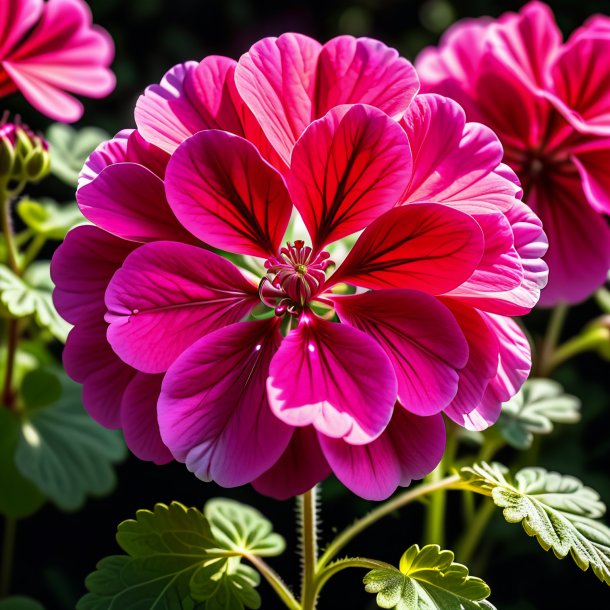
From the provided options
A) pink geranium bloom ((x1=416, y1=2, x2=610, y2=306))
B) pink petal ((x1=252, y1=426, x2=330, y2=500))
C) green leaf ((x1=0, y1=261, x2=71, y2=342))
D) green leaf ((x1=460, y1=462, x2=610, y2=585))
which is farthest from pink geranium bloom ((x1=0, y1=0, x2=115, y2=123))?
green leaf ((x1=460, y1=462, x2=610, y2=585))

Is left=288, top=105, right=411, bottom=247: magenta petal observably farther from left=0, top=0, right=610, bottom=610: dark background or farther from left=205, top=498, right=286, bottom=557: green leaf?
left=0, top=0, right=610, bottom=610: dark background

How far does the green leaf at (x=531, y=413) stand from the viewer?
0.91m

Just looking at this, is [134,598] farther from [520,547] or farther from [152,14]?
[152,14]

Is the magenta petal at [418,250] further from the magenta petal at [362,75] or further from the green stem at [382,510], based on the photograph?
the green stem at [382,510]

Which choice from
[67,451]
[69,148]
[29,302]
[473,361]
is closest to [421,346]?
[473,361]

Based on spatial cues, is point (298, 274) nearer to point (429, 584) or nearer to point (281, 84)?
point (281, 84)

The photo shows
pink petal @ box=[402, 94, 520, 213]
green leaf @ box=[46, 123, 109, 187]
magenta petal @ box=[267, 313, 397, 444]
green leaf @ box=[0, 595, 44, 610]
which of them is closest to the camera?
magenta petal @ box=[267, 313, 397, 444]

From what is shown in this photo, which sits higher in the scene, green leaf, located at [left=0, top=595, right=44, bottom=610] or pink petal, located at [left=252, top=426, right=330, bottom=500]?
pink petal, located at [left=252, top=426, right=330, bottom=500]

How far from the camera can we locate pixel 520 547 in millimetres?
1157

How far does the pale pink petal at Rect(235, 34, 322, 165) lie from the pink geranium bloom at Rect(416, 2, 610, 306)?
0.84 ft

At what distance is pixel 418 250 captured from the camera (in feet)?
2.21

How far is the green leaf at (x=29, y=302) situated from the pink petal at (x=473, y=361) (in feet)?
1.44

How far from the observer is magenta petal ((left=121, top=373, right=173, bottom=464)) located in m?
0.69

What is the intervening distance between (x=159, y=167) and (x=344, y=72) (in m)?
0.17
